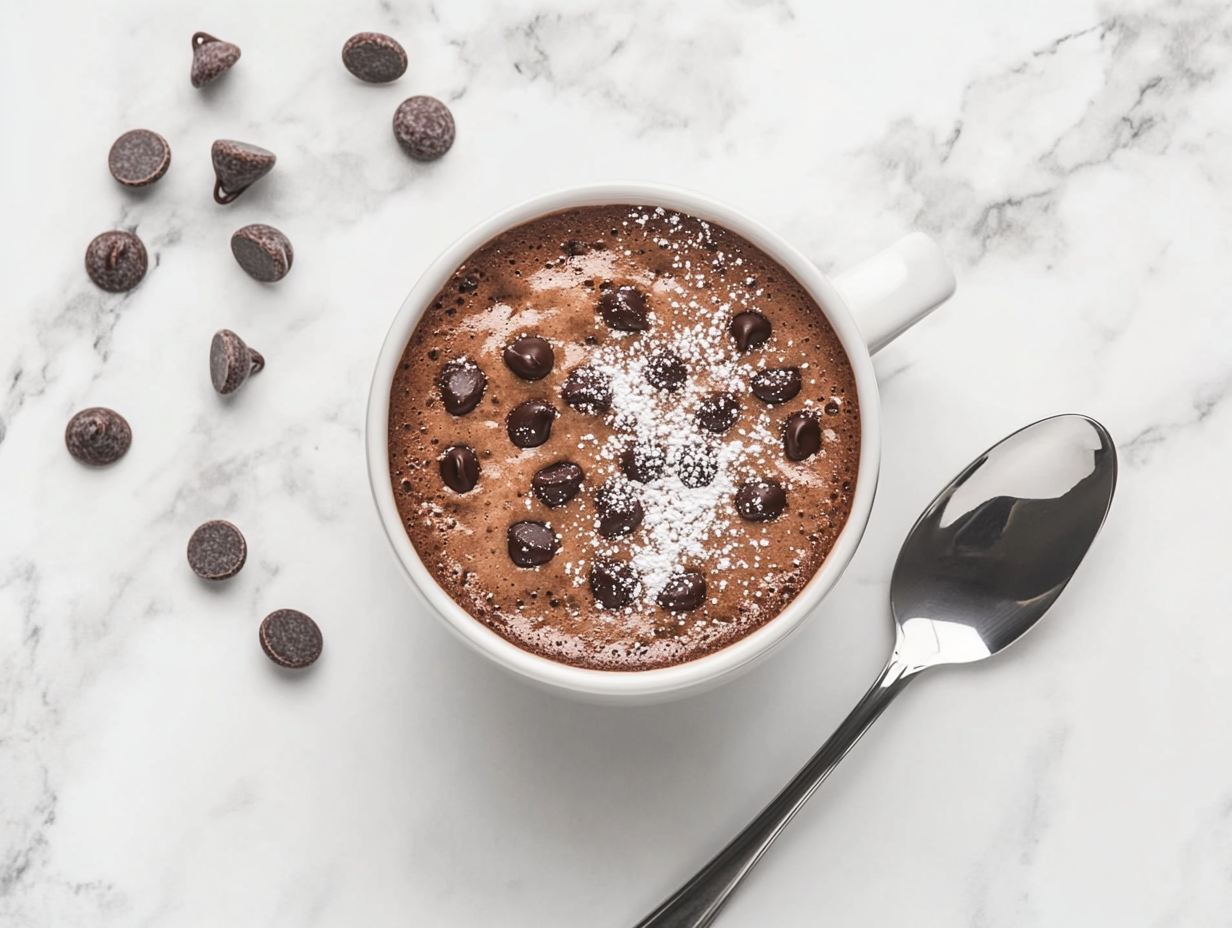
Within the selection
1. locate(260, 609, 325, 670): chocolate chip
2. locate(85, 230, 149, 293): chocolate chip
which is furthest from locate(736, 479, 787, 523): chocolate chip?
locate(85, 230, 149, 293): chocolate chip

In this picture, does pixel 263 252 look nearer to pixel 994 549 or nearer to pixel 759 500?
pixel 759 500

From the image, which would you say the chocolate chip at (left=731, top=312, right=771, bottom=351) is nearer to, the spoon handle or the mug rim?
the mug rim

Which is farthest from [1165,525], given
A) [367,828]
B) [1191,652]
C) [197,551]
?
[197,551]

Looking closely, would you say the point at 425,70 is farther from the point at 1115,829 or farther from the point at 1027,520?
the point at 1115,829

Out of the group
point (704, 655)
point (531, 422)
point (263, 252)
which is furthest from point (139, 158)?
point (704, 655)

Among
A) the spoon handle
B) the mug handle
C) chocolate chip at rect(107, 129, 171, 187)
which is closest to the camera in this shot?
the mug handle
